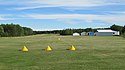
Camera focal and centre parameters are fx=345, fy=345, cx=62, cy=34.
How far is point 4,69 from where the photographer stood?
16734mm

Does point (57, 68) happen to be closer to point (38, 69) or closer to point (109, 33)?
point (38, 69)

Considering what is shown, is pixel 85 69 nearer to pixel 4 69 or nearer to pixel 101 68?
pixel 101 68

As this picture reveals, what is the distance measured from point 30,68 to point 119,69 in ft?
14.3

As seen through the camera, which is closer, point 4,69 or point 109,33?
point 4,69

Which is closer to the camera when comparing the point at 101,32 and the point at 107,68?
the point at 107,68

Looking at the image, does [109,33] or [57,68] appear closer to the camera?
[57,68]

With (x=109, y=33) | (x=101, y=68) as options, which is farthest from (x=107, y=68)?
(x=109, y=33)

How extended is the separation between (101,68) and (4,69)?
4.75m

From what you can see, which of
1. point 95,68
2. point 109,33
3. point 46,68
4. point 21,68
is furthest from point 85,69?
point 109,33

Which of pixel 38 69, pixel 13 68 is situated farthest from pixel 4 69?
pixel 38 69

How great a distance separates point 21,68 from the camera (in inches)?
677

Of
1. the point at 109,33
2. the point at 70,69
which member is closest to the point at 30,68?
the point at 70,69

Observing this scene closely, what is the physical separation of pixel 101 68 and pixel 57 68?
2176mm

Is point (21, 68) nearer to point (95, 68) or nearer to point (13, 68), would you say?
point (13, 68)
